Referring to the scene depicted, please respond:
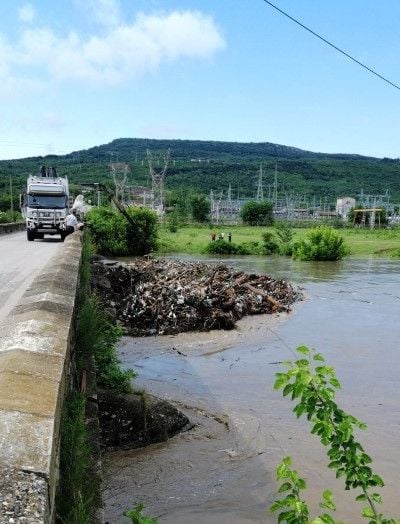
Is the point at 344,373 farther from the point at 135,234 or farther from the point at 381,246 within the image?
the point at 381,246

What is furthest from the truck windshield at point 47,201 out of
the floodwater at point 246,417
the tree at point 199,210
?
the tree at point 199,210

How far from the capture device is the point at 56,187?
28484mm

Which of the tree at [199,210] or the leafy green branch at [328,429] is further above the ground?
the leafy green branch at [328,429]

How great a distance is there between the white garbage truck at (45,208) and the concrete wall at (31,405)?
22.3 metres

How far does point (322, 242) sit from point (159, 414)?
34372 millimetres

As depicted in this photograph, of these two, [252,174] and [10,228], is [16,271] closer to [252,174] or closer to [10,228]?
[10,228]

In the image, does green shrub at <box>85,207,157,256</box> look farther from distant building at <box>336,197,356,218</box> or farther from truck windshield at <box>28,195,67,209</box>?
distant building at <box>336,197,356,218</box>

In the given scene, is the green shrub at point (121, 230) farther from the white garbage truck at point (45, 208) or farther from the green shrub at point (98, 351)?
the green shrub at point (98, 351)

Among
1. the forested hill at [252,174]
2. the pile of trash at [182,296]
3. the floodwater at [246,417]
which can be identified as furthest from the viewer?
the forested hill at [252,174]

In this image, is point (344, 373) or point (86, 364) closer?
point (86, 364)

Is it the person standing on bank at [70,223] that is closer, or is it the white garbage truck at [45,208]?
the person standing on bank at [70,223]

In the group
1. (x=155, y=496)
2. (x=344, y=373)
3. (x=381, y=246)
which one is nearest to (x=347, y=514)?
(x=155, y=496)

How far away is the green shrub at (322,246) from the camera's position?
1603 inches

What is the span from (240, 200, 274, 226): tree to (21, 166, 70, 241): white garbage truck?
64887mm
